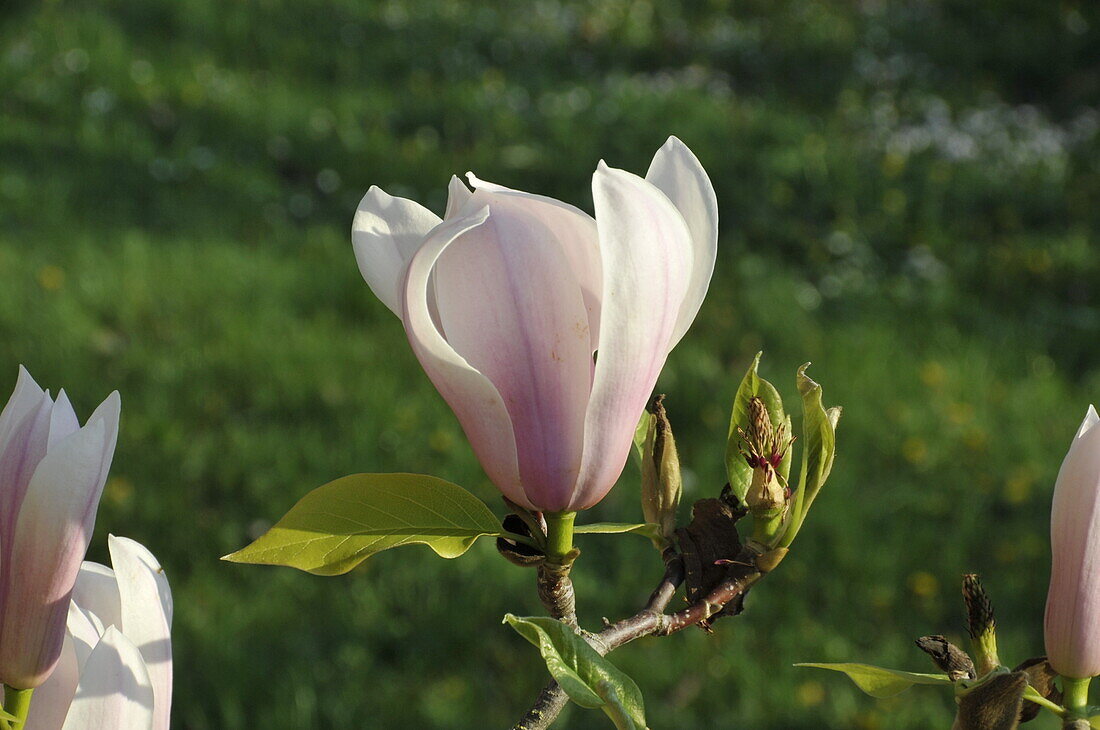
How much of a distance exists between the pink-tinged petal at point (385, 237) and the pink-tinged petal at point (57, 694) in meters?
0.22

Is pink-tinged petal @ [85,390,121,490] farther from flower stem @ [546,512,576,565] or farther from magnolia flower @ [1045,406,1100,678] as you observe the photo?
magnolia flower @ [1045,406,1100,678]

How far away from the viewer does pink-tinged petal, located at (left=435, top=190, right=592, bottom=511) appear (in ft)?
1.82

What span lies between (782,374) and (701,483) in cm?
49

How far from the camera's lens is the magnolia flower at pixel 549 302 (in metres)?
0.54

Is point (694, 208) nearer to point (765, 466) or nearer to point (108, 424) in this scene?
point (765, 466)

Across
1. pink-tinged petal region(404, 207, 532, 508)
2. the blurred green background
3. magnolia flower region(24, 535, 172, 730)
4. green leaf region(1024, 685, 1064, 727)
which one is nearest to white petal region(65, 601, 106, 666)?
magnolia flower region(24, 535, 172, 730)

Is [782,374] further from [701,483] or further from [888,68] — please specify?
[888,68]

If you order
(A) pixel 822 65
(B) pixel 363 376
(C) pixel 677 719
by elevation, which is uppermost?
(A) pixel 822 65

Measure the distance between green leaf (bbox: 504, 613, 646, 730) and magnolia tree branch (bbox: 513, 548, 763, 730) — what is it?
0.16 ft

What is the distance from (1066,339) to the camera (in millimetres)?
3264

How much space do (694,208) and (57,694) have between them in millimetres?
Result: 374

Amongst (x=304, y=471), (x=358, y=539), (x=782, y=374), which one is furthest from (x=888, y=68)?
(x=358, y=539)

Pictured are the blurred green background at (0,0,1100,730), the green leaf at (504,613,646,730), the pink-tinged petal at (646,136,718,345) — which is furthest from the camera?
the blurred green background at (0,0,1100,730)

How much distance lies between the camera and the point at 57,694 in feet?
1.95
